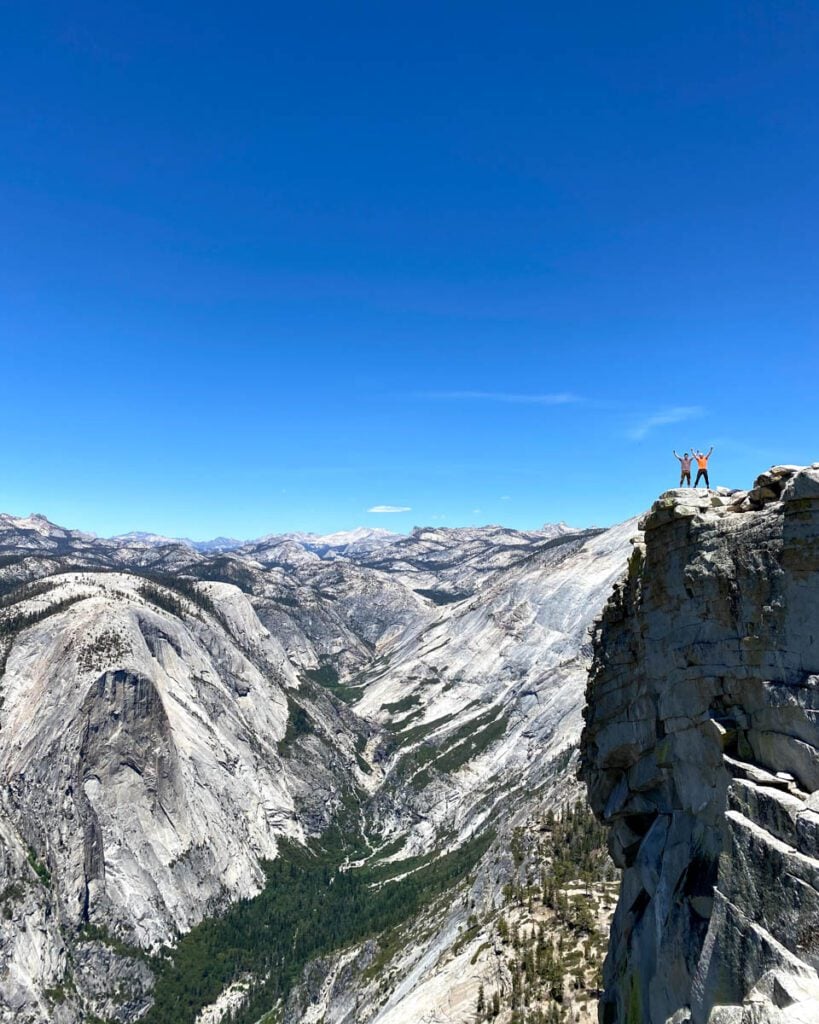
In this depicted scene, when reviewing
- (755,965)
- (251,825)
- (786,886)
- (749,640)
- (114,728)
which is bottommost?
(251,825)

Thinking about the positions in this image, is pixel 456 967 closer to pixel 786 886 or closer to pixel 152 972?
pixel 786 886

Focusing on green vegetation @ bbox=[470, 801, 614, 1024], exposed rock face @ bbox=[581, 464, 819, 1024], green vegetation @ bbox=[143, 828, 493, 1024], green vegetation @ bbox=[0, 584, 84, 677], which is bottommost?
green vegetation @ bbox=[143, 828, 493, 1024]

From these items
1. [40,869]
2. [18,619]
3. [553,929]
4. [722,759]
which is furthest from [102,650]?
[722,759]

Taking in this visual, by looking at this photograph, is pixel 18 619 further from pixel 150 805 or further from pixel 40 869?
pixel 40 869

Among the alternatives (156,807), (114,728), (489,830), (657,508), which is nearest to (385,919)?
(489,830)

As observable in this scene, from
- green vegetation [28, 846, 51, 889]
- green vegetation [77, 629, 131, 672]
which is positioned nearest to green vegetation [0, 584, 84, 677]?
green vegetation [77, 629, 131, 672]

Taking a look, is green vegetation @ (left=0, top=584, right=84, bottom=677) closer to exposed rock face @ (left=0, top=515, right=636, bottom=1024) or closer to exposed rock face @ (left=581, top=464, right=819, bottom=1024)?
exposed rock face @ (left=0, top=515, right=636, bottom=1024)
